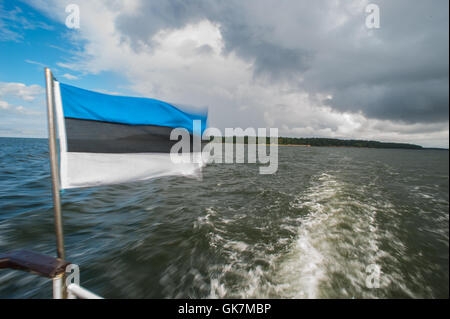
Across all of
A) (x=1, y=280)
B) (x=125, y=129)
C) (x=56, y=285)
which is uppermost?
(x=125, y=129)

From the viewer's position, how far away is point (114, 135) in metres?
2.94

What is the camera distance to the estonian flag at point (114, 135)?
8.22 ft

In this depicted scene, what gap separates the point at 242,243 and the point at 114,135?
3.28 metres

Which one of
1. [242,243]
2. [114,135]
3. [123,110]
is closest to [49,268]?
[114,135]

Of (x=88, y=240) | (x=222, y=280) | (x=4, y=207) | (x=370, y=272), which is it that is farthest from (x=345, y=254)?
(x=4, y=207)

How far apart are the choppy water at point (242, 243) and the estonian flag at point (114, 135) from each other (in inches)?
67.8

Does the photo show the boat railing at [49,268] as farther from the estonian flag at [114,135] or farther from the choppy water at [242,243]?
the choppy water at [242,243]

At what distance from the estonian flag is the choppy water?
172 cm

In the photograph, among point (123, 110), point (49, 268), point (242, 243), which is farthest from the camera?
point (242, 243)

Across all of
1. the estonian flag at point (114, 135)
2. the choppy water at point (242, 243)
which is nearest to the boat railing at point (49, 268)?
the estonian flag at point (114, 135)

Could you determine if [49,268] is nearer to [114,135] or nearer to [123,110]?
[114,135]

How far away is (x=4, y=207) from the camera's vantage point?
612 centimetres

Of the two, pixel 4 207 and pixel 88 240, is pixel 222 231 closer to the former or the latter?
pixel 88 240
